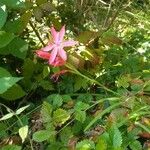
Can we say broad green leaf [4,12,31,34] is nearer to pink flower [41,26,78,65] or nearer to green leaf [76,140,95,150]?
pink flower [41,26,78,65]

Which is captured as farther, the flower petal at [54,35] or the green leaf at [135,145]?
the flower petal at [54,35]

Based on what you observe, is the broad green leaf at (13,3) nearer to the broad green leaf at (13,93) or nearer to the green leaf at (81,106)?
the broad green leaf at (13,93)

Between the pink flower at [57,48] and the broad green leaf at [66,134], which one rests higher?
the pink flower at [57,48]

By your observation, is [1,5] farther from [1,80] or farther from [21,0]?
[1,80]

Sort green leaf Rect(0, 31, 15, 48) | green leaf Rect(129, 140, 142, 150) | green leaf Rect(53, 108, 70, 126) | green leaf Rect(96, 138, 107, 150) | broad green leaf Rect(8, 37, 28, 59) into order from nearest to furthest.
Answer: green leaf Rect(96, 138, 107, 150) < green leaf Rect(129, 140, 142, 150) < green leaf Rect(53, 108, 70, 126) < green leaf Rect(0, 31, 15, 48) < broad green leaf Rect(8, 37, 28, 59)

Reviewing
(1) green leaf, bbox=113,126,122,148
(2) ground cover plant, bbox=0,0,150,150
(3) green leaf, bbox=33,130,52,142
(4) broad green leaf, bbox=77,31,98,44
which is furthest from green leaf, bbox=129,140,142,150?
(4) broad green leaf, bbox=77,31,98,44

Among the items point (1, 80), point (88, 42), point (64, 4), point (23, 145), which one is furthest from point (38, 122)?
point (64, 4)

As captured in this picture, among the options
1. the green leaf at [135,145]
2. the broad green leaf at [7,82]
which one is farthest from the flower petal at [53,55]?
the green leaf at [135,145]

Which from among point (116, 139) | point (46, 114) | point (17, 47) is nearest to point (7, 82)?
point (46, 114)

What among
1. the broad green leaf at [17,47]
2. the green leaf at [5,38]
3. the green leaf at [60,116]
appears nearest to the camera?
the green leaf at [60,116]
